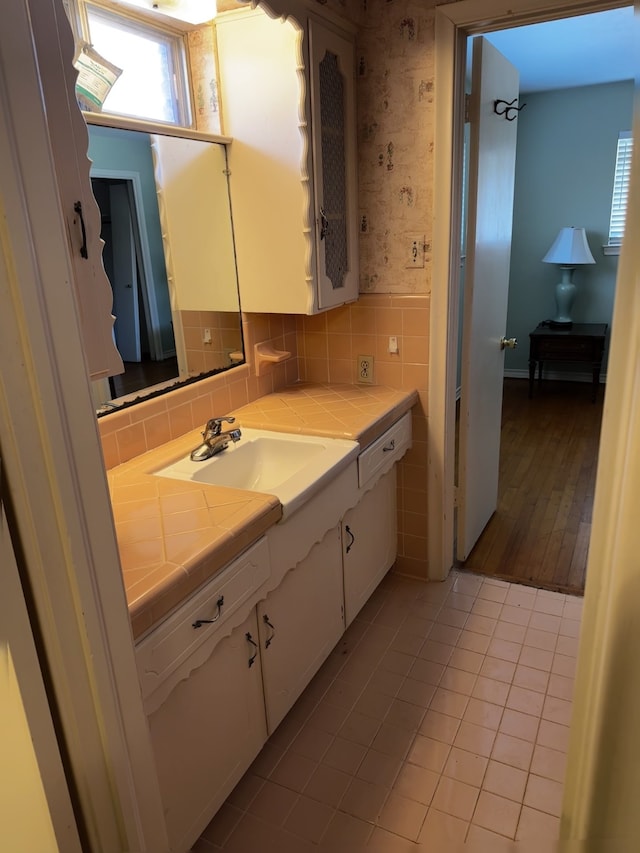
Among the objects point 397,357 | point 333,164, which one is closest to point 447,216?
point 333,164

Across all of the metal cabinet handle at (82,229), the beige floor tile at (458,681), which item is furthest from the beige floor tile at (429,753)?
the metal cabinet handle at (82,229)

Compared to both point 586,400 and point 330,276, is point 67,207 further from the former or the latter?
point 586,400

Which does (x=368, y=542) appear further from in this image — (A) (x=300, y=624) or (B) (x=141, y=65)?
(B) (x=141, y=65)

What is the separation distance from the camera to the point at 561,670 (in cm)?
213

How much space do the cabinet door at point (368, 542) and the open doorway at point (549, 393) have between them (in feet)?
1.80

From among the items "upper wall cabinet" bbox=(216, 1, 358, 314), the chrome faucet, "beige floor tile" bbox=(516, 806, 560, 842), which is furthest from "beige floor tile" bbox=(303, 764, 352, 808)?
"upper wall cabinet" bbox=(216, 1, 358, 314)

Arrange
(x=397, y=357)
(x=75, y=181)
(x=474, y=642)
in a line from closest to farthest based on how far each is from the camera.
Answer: (x=75, y=181)
(x=474, y=642)
(x=397, y=357)

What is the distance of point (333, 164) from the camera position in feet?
7.03

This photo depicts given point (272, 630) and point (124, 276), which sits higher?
point (124, 276)

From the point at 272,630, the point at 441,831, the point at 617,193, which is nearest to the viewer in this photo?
the point at 441,831

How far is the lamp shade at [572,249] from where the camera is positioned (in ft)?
16.3

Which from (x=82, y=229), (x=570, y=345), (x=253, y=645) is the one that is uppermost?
(x=82, y=229)

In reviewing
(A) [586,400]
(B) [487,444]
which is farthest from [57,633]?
(A) [586,400]

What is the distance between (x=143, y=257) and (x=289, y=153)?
0.61 meters
